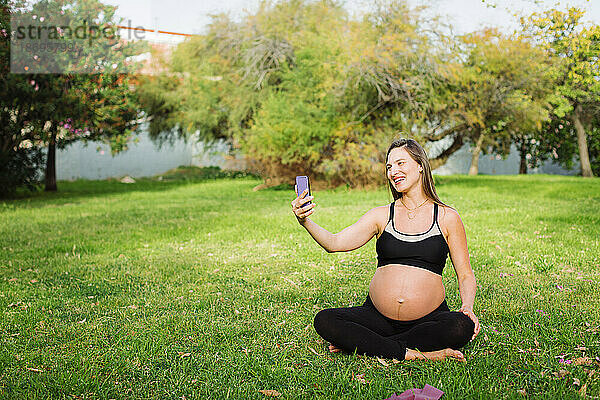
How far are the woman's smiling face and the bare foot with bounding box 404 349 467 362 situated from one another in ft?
2.85

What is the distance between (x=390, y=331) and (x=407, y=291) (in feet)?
0.95

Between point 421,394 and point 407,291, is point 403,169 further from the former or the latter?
point 421,394

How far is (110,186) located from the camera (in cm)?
1775

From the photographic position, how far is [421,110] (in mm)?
14055

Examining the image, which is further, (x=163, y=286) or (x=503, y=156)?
(x=503, y=156)

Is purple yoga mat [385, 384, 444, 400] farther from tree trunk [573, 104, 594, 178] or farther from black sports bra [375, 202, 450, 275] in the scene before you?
tree trunk [573, 104, 594, 178]

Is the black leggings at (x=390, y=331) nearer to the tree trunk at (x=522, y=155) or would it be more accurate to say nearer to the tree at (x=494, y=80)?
the tree at (x=494, y=80)

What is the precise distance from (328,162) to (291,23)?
518 centimetres

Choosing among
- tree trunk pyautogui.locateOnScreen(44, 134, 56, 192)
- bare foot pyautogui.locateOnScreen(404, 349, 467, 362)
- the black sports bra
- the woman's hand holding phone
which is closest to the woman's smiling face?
the black sports bra

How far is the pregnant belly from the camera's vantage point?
293 centimetres

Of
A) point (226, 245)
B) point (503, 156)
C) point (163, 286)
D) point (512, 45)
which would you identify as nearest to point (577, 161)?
point (503, 156)

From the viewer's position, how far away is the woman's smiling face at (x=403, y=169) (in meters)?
3.03

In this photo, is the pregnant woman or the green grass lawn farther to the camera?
the pregnant woman

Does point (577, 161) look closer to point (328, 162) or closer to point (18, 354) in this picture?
point (328, 162)
